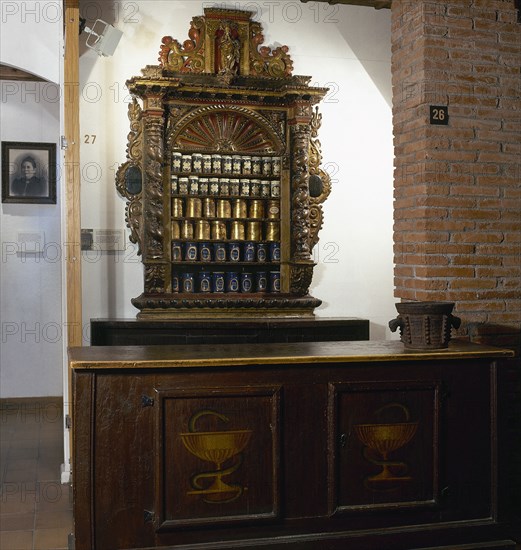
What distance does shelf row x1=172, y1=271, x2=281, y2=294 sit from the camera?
5871 mm

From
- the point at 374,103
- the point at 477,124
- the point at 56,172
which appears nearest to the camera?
the point at 477,124

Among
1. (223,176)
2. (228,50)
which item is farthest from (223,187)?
(228,50)

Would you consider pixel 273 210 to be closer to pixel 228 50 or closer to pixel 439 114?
pixel 228 50

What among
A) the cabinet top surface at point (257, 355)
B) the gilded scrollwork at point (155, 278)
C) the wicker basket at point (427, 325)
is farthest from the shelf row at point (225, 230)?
the wicker basket at point (427, 325)

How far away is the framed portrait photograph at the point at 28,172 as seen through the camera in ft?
23.8

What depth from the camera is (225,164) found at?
591cm

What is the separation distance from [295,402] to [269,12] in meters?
3.80

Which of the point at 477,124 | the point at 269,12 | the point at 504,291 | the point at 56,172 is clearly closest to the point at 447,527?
the point at 504,291

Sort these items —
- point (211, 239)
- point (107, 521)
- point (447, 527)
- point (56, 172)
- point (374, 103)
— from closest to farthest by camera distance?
point (107, 521)
point (447, 527)
point (211, 239)
point (374, 103)
point (56, 172)

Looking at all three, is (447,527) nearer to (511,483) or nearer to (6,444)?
(511,483)

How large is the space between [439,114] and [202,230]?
88.5 inches

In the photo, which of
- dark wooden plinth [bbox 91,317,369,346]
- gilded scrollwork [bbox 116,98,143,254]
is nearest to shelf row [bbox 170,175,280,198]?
gilded scrollwork [bbox 116,98,143,254]

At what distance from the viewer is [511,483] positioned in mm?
4387

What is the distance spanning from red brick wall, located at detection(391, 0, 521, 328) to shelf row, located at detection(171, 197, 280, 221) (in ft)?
5.70
